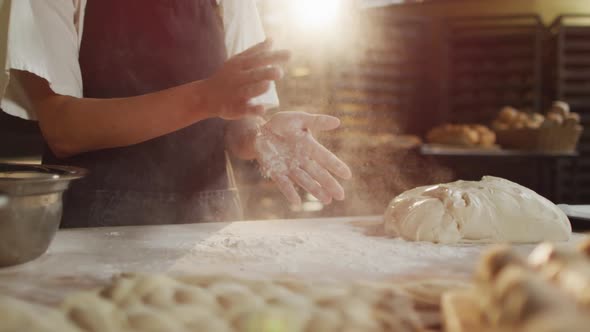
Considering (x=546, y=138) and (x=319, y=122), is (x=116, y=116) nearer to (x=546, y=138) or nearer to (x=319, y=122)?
(x=319, y=122)

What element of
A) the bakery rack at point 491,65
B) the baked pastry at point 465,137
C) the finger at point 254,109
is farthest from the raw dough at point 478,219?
the bakery rack at point 491,65

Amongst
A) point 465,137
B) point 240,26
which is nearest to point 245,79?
point 240,26

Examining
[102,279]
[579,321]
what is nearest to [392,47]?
[102,279]

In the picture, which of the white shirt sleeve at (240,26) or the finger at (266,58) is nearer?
the finger at (266,58)

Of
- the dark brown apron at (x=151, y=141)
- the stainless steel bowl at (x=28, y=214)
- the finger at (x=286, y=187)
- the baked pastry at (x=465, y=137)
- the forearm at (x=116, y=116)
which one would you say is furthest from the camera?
the baked pastry at (x=465, y=137)

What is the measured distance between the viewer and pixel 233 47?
6.79 ft

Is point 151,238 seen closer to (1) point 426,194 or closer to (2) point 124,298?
(2) point 124,298

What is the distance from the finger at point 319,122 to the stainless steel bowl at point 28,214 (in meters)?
0.66

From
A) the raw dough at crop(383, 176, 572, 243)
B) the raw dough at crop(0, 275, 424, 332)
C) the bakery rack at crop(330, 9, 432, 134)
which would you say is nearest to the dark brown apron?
the raw dough at crop(383, 176, 572, 243)

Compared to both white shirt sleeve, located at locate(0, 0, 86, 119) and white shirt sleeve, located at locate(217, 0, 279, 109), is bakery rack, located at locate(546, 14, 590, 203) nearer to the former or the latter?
white shirt sleeve, located at locate(217, 0, 279, 109)

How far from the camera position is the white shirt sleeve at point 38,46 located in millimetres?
1475

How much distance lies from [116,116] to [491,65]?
15.1ft

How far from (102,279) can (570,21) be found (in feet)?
19.7

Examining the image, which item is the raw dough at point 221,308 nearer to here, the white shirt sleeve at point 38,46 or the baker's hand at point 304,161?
the baker's hand at point 304,161
